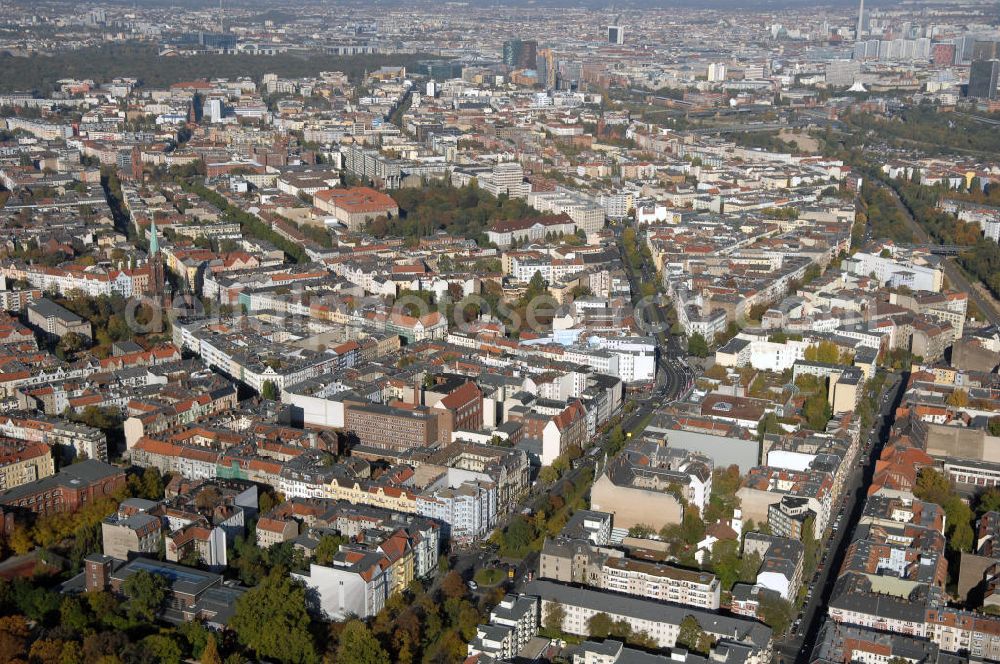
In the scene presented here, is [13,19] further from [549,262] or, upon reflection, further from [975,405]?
[975,405]

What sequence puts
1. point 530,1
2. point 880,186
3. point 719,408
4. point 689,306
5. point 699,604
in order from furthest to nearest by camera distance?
point 530,1 → point 880,186 → point 689,306 → point 719,408 → point 699,604

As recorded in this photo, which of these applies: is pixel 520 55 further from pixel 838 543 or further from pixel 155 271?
pixel 838 543

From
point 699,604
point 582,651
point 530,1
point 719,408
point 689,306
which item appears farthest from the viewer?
point 530,1

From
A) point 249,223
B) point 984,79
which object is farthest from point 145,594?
point 984,79

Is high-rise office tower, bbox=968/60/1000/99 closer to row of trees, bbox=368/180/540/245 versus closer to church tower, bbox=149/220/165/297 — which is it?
row of trees, bbox=368/180/540/245

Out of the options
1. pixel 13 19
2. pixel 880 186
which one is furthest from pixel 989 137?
pixel 13 19

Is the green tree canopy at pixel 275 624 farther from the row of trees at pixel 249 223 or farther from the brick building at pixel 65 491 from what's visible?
the row of trees at pixel 249 223
